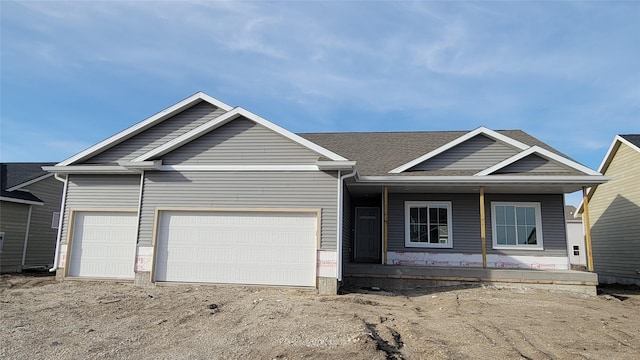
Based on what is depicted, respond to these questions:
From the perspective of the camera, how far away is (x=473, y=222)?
12.8 m

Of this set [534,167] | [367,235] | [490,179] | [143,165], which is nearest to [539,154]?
[534,167]

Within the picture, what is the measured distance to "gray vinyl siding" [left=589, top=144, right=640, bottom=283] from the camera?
600 inches

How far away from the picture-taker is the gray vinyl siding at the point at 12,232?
14.2 meters

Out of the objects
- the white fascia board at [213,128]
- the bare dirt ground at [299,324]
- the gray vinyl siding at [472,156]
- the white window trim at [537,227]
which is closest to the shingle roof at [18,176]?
Result: the bare dirt ground at [299,324]

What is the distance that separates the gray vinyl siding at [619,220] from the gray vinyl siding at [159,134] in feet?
49.5

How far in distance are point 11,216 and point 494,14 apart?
16593 mm

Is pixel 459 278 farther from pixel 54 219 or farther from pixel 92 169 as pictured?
pixel 54 219

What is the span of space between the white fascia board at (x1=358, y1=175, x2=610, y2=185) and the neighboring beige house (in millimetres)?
4240

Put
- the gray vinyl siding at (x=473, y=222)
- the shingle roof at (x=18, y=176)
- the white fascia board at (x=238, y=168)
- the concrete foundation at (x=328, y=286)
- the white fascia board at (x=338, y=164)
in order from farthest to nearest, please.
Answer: the shingle roof at (x=18, y=176) < the gray vinyl siding at (x=473, y=222) < the white fascia board at (x=238, y=168) < the white fascia board at (x=338, y=164) < the concrete foundation at (x=328, y=286)

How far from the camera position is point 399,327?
22.4 ft

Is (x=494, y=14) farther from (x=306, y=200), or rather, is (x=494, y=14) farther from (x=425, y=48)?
(x=306, y=200)

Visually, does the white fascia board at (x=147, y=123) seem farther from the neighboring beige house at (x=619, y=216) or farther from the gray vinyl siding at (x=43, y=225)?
the neighboring beige house at (x=619, y=216)

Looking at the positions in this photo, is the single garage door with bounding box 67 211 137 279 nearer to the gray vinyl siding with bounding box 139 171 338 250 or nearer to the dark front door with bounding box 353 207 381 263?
the gray vinyl siding with bounding box 139 171 338 250

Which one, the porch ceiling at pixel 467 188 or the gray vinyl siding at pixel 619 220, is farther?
the gray vinyl siding at pixel 619 220
